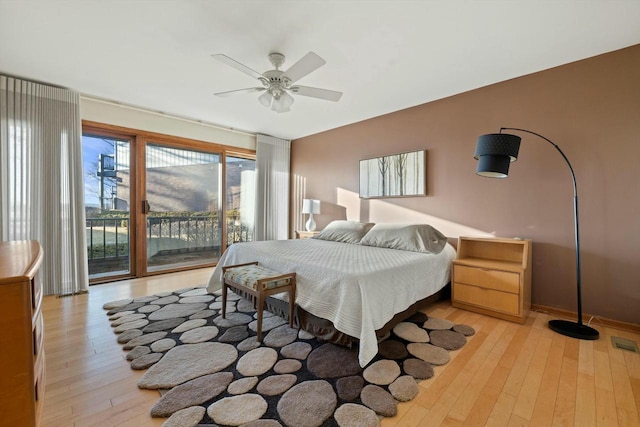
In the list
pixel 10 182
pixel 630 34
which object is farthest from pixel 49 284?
pixel 630 34

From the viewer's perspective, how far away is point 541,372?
5.75ft

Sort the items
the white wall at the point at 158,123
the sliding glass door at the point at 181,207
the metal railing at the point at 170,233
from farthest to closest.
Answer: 1. the sliding glass door at the point at 181,207
2. the metal railing at the point at 170,233
3. the white wall at the point at 158,123

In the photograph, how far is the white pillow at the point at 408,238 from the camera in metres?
3.00

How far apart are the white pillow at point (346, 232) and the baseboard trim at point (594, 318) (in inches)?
79.8

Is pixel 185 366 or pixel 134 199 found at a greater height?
pixel 134 199

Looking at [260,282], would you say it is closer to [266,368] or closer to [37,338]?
[266,368]

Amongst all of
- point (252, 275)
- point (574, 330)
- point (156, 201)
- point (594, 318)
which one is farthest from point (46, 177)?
point (594, 318)

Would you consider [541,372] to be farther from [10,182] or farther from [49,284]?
[10,182]

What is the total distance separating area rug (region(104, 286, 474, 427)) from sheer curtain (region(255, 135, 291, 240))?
2.75m

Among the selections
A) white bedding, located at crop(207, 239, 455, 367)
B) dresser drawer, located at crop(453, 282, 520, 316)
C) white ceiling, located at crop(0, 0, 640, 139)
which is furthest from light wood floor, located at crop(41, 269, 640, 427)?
white ceiling, located at crop(0, 0, 640, 139)

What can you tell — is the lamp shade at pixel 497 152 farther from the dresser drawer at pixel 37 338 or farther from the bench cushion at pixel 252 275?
the dresser drawer at pixel 37 338

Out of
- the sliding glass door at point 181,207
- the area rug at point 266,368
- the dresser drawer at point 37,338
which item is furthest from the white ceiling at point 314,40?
the area rug at point 266,368

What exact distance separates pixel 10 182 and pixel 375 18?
411 centimetres

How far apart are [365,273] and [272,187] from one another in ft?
12.6
